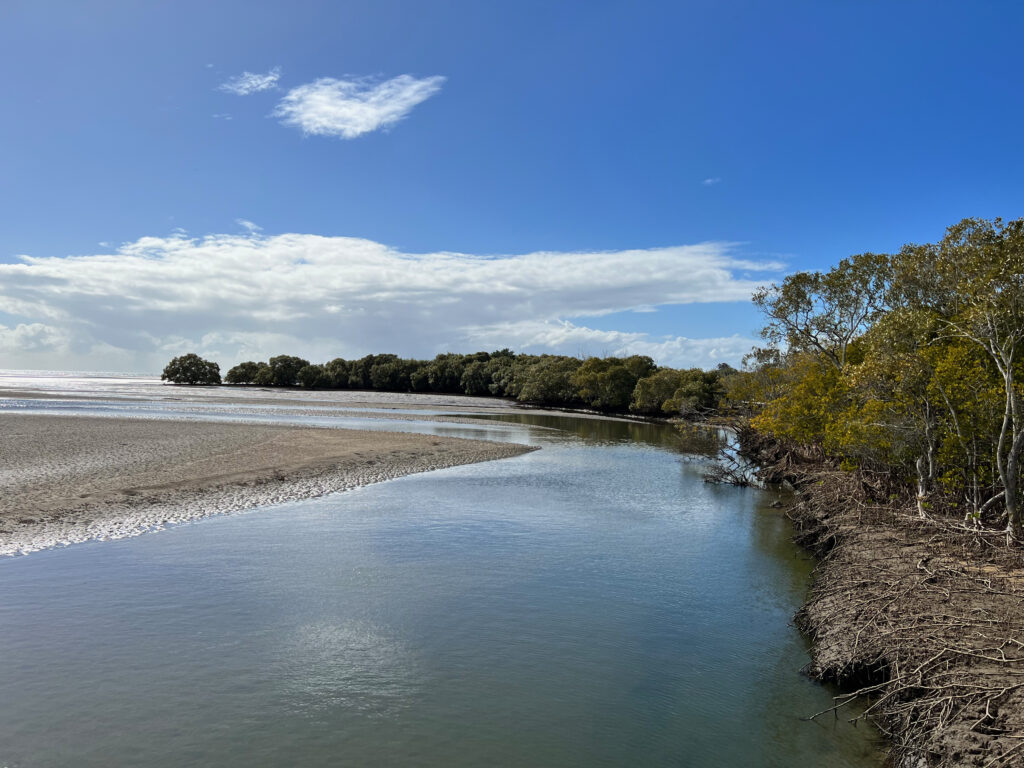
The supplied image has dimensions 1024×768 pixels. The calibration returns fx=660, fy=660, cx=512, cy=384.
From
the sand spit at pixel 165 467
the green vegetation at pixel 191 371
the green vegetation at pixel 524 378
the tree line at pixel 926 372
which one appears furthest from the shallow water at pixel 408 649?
the green vegetation at pixel 191 371

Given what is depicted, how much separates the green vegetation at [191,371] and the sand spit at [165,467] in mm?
115111

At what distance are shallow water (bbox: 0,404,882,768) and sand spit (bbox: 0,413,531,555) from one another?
2.35 metres

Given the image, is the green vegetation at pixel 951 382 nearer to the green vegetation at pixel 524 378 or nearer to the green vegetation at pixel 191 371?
the green vegetation at pixel 524 378

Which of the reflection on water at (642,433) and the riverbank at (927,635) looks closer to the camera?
the riverbank at (927,635)

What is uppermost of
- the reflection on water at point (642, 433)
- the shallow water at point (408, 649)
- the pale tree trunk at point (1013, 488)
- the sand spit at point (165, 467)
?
the pale tree trunk at point (1013, 488)

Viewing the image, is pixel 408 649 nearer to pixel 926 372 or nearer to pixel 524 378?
pixel 926 372

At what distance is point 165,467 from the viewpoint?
94.9 ft

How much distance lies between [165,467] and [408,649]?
21.5 metres

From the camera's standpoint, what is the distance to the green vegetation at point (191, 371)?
158 metres

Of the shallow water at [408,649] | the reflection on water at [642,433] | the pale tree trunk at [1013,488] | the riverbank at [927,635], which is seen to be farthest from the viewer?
the reflection on water at [642,433]

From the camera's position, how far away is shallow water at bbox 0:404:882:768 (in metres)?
9.26

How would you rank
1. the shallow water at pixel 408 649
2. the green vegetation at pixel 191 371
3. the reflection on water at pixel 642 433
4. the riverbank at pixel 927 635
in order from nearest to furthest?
the riverbank at pixel 927 635 → the shallow water at pixel 408 649 → the reflection on water at pixel 642 433 → the green vegetation at pixel 191 371

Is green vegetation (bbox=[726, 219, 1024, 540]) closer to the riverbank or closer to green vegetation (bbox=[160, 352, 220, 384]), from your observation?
the riverbank

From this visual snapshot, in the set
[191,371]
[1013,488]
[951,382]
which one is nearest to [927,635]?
[1013,488]
